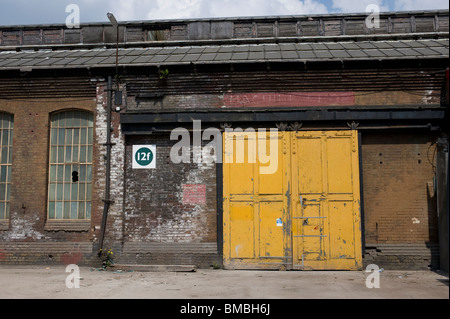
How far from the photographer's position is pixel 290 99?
10328 mm

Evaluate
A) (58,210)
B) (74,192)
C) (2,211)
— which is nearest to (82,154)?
(74,192)

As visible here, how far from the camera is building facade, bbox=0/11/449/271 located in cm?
990

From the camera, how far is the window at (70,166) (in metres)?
10.8

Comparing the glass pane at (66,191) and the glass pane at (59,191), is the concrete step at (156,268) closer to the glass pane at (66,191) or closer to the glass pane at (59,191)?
the glass pane at (66,191)

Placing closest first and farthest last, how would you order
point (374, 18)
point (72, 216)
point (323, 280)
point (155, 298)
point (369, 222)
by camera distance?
point (155, 298) → point (323, 280) → point (369, 222) → point (72, 216) → point (374, 18)

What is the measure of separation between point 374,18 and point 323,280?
8938mm

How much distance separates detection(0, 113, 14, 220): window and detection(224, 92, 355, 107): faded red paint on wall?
235 inches

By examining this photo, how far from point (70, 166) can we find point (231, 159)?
4.31 m

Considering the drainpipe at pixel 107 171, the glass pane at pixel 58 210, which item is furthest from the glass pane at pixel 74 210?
the drainpipe at pixel 107 171

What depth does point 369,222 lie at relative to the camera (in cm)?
998

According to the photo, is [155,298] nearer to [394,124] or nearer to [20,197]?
[20,197]

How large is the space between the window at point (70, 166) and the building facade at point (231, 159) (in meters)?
0.03

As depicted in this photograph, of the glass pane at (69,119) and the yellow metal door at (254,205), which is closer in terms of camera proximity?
the yellow metal door at (254,205)
